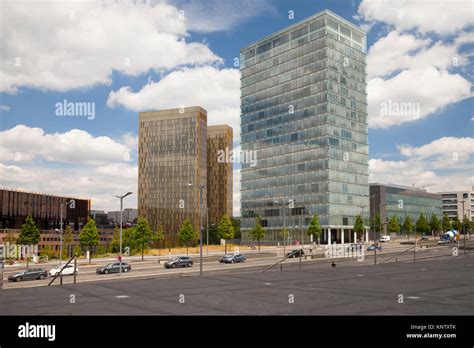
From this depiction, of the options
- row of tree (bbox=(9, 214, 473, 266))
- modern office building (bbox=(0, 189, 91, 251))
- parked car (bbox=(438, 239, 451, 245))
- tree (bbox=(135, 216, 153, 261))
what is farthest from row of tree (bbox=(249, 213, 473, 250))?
modern office building (bbox=(0, 189, 91, 251))

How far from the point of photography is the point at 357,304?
20641 millimetres

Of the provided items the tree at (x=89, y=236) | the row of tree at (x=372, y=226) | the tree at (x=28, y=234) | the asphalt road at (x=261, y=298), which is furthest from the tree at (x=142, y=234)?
the asphalt road at (x=261, y=298)

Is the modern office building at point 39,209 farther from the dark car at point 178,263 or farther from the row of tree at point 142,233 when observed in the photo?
the dark car at point 178,263

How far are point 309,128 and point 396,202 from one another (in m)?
58.4

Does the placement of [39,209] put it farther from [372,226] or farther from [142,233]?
[372,226]

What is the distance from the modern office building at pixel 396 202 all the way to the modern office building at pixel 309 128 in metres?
21.1

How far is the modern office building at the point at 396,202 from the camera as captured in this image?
556ft

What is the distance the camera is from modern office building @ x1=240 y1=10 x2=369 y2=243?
457 feet

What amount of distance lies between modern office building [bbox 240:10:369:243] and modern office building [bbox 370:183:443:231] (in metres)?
21.1

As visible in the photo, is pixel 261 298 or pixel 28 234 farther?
pixel 28 234

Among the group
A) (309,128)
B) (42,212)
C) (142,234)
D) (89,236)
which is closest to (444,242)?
(309,128)

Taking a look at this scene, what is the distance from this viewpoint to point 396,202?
17838cm
